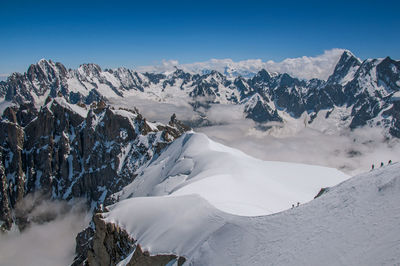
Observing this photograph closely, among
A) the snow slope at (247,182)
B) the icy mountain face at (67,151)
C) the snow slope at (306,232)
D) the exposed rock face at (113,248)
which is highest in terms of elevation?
the snow slope at (306,232)

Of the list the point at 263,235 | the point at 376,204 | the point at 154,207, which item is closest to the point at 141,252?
the point at 154,207

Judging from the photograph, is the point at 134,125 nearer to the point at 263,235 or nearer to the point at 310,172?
the point at 310,172

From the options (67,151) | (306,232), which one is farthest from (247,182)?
(67,151)

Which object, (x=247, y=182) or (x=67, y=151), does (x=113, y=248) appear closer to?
(x=247, y=182)

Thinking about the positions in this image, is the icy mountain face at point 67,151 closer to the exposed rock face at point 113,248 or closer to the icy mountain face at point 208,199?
the icy mountain face at point 208,199

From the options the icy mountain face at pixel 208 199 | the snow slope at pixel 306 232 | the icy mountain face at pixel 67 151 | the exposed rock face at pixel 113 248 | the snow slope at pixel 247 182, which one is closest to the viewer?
the snow slope at pixel 306 232

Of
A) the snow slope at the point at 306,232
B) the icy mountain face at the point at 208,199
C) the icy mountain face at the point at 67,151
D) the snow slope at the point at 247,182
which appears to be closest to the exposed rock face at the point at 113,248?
the icy mountain face at the point at 208,199
